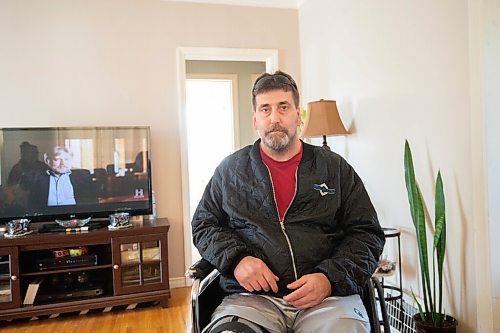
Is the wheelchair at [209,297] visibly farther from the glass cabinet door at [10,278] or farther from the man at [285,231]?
the glass cabinet door at [10,278]

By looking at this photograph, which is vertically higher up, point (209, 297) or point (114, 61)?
point (114, 61)

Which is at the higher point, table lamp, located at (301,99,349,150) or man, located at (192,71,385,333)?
table lamp, located at (301,99,349,150)

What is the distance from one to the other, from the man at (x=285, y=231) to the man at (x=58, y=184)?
1900 mm

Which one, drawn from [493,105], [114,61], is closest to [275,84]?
[493,105]

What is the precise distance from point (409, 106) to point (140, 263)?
2114 millimetres

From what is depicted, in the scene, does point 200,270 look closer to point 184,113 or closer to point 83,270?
point 83,270

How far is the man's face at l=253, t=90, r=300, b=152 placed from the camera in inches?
57.8

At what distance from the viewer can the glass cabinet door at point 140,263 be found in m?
2.92

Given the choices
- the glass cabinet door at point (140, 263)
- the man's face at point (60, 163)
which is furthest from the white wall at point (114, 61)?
the glass cabinet door at point (140, 263)

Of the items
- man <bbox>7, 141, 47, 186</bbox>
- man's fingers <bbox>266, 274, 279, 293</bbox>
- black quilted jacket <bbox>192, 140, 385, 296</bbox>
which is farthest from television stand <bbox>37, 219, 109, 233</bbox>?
man's fingers <bbox>266, 274, 279, 293</bbox>

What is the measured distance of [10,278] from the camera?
2.73 metres

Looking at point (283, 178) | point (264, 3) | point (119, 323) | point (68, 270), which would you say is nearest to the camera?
point (283, 178)

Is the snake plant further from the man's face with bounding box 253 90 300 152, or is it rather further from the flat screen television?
the flat screen television

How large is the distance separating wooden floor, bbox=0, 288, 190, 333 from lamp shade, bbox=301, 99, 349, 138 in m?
1.54
